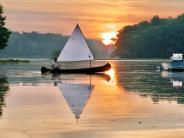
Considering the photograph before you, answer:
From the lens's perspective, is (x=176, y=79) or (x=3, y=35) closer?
(x=176, y=79)

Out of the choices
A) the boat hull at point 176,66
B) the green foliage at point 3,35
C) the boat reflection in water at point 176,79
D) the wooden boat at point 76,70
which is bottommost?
the boat reflection in water at point 176,79

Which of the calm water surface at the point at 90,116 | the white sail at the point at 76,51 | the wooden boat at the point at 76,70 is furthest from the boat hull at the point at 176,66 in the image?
the calm water surface at the point at 90,116

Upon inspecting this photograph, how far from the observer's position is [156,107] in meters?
30.0

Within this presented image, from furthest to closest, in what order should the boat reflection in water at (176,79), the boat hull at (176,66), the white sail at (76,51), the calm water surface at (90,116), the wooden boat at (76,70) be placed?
the boat hull at (176,66) → the white sail at (76,51) → the wooden boat at (76,70) → the boat reflection in water at (176,79) → the calm water surface at (90,116)

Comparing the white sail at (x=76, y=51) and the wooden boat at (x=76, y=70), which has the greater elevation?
the white sail at (x=76, y=51)

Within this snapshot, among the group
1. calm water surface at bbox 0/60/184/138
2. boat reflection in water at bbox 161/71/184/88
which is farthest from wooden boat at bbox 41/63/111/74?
calm water surface at bbox 0/60/184/138

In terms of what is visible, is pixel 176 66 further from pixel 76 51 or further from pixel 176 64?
pixel 76 51

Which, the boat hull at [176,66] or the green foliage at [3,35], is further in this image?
the green foliage at [3,35]

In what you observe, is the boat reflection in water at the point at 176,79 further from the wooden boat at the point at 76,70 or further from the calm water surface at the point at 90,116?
the calm water surface at the point at 90,116

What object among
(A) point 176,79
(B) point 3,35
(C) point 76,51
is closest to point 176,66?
(C) point 76,51

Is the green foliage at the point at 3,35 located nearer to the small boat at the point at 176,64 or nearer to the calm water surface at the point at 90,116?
the small boat at the point at 176,64

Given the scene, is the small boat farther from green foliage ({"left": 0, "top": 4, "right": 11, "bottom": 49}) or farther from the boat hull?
green foliage ({"left": 0, "top": 4, "right": 11, "bottom": 49})

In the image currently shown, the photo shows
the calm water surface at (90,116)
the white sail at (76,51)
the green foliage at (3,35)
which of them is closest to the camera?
the calm water surface at (90,116)

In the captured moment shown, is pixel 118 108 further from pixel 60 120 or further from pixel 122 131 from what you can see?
pixel 122 131
